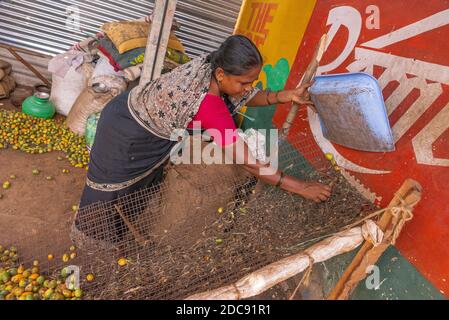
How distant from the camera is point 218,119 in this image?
7.76ft

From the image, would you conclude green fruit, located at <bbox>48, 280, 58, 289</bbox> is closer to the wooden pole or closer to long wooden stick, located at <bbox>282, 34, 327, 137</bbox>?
long wooden stick, located at <bbox>282, 34, 327, 137</bbox>

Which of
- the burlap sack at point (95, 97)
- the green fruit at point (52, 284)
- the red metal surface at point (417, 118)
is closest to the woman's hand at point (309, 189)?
the red metal surface at point (417, 118)

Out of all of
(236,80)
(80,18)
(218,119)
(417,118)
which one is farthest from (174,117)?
(80,18)

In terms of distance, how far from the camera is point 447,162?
2.19 meters

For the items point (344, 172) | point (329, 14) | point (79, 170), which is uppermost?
point (329, 14)

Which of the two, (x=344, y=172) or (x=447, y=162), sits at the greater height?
(x=447, y=162)

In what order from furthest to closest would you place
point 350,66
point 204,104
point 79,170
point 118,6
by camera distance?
point 118,6 < point 79,170 < point 350,66 < point 204,104

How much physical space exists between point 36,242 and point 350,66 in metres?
3.90

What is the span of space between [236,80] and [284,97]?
0.80 meters

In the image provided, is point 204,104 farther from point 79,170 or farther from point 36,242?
point 79,170

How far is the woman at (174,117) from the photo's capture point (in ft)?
7.64

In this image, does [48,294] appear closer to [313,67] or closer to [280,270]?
[280,270]

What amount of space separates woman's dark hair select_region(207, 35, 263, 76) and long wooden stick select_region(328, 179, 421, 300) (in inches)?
46.2
